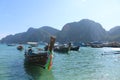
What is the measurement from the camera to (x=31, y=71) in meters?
35.1

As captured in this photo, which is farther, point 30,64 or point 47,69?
point 30,64

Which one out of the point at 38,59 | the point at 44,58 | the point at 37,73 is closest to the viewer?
the point at 37,73

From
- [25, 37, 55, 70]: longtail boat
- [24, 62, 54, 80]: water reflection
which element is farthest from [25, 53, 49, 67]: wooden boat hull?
[24, 62, 54, 80]: water reflection

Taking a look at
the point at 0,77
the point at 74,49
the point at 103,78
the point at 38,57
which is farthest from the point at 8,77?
the point at 74,49

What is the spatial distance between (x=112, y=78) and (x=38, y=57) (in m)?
11.6

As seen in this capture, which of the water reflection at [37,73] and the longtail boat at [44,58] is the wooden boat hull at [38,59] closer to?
the longtail boat at [44,58]

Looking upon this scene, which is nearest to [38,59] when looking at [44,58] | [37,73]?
[44,58]

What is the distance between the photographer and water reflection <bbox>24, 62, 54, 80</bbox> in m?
30.5

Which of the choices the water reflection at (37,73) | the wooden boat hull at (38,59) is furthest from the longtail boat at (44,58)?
the water reflection at (37,73)

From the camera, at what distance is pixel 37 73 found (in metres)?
33.7

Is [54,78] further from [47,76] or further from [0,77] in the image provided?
[0,77]

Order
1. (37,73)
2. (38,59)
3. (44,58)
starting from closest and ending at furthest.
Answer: (37,73), (44,58), (38,59)

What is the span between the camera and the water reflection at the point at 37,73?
30506 millimetres

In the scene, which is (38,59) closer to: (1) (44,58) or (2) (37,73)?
(1) (44,58)
